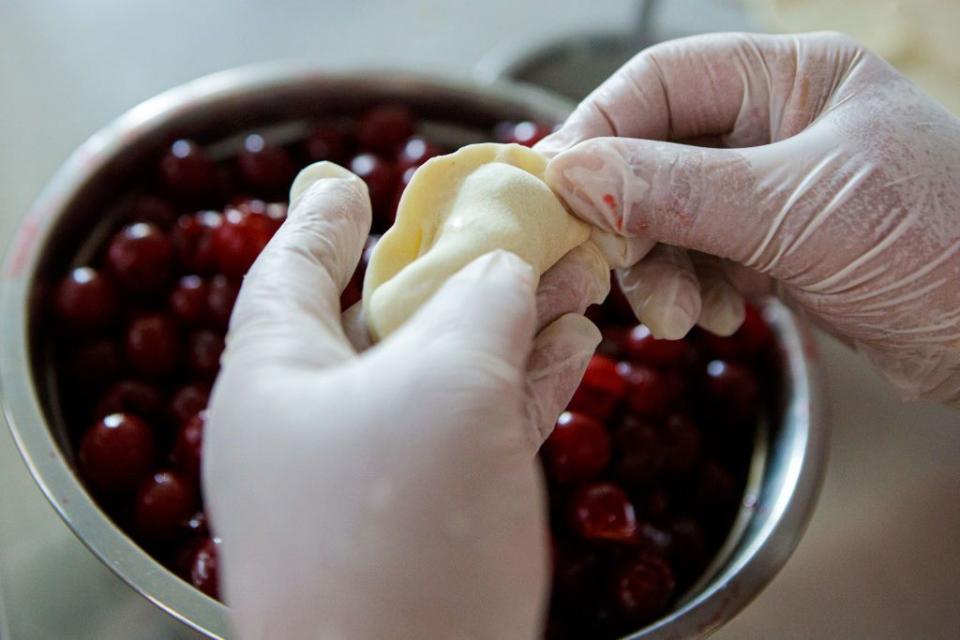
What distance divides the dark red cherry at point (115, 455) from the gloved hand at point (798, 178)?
1.77ft

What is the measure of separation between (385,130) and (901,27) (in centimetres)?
113

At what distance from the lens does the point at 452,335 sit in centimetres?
60

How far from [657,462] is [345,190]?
19.7 inches

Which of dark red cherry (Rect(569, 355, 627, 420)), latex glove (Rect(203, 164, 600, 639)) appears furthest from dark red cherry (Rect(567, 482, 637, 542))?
latex glove (Rect(203, 164, 600, 639))

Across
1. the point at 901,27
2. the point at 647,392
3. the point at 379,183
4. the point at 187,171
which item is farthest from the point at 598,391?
the point at 901,27

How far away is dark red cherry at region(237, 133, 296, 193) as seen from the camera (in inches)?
48.3

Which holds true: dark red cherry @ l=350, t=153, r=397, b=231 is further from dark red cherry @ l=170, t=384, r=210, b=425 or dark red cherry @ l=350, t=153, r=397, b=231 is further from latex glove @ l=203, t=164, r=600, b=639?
latex glove @ l=203, t=164, r=600, b=639

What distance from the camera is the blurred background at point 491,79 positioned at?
0.93 m

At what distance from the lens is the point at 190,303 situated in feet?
3.57

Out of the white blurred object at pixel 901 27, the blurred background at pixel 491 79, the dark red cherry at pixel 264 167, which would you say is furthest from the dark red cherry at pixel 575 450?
the white blurred object at pixel 901 27

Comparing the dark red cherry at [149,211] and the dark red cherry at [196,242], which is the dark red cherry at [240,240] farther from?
the dark red cherry at [149,211]

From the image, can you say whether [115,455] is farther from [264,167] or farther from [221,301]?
[264,167]

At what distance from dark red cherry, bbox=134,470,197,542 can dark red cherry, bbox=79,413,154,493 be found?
23 mm

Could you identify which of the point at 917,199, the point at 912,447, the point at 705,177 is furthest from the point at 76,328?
the point at 912,447
